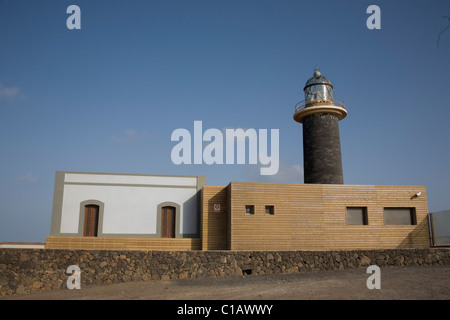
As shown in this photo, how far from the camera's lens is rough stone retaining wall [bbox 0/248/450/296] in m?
10.9

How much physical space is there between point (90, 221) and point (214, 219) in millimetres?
5842

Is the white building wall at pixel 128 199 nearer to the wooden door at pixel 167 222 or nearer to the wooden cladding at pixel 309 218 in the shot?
the wooden door at pixel 167 222

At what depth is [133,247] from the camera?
55.9 ft

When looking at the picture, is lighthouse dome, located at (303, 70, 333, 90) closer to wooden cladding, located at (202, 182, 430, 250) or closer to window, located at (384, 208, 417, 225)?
wooden cladding, located at (202, 182, 430, 250)

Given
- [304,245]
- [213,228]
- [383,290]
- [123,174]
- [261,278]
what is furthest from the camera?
[123,174]

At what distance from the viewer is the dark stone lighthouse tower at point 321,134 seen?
19.0 metres

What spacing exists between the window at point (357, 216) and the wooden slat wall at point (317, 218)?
0.23 metres

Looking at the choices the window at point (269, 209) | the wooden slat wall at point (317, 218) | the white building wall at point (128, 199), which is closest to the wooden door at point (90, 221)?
the white building wall at point (128, 199)

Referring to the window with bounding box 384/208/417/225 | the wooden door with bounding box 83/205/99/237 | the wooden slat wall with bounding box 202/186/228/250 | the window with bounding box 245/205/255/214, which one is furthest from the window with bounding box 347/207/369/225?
the wooden door with bounding box 83/205/99/237

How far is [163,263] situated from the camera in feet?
38.3

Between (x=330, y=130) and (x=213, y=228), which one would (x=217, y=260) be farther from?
(x=330, y=130)
